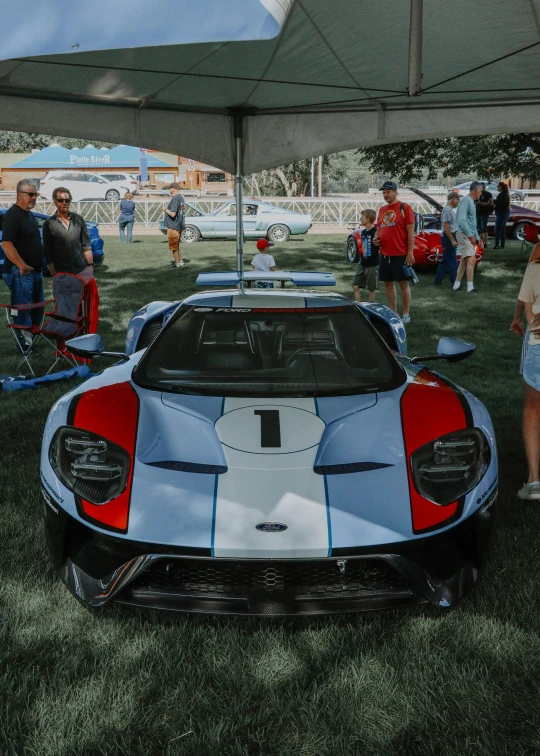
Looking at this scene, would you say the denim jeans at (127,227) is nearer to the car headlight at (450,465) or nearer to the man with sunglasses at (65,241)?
the man with sunglasses at (65,241)

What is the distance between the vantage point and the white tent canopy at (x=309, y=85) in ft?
15.9

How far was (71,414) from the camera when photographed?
3070 mm

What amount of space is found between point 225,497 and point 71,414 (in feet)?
2.91

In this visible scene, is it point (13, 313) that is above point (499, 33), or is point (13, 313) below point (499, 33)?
below

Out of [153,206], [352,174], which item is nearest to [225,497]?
[153,206]

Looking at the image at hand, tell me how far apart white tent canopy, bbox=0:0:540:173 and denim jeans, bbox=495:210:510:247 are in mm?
14421

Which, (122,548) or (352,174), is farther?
(352,174)

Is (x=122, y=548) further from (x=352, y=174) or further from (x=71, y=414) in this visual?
(x=352, y=174)

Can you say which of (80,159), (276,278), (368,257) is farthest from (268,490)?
(80,159)

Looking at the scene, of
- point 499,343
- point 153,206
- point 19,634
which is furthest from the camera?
point 153,206

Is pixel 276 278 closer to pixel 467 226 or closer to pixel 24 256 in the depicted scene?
pixel 24 256

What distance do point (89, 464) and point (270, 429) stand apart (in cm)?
73

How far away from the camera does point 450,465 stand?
2.87m

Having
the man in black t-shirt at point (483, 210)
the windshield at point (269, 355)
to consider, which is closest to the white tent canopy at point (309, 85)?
the windshield at point (269, 355)
